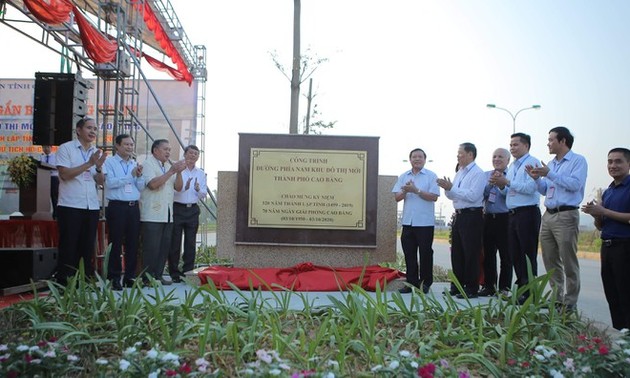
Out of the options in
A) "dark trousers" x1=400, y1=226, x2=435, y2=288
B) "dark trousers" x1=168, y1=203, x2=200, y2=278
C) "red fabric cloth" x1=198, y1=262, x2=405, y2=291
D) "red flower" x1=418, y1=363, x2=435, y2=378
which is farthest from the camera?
"dark trousers" x1=168, y1=203, x2=200, y2=278

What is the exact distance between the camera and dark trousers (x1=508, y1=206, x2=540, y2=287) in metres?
5.05

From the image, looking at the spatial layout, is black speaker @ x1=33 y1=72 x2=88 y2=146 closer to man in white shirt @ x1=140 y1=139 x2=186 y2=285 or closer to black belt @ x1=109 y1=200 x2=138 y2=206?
man in white shirt @ x1=140 y1=139 x2=186 y2=285

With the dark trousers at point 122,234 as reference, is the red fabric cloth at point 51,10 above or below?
above

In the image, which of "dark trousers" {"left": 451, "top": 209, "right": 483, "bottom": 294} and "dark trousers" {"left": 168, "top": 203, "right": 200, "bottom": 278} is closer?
"dark trousers" {"left": 451, "top": 209, "right": 483, "bottom": 294}

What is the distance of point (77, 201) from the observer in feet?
16.6

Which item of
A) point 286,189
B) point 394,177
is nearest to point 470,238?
point 394,177

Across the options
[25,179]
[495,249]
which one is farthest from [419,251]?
[25,179]

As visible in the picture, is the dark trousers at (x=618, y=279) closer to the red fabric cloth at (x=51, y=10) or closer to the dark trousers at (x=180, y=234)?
the dark trousers at (x=180, y=234)

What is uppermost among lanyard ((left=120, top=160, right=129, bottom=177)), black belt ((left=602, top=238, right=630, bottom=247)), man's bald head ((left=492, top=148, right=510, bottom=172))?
man's bald head ((left=492, top=148, right=510, bottom=172))

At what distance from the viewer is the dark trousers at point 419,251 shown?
574 cm

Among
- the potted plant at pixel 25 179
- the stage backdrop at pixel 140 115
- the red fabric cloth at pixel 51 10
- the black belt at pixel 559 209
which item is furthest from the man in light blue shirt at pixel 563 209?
the stage backdrop at pixel 140 115

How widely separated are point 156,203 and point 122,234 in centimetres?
50

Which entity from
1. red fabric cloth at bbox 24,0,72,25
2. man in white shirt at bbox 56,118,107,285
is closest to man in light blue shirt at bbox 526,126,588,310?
man in white shirt at bbox 56,118,107,285

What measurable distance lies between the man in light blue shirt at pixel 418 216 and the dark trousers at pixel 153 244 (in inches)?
96.6
